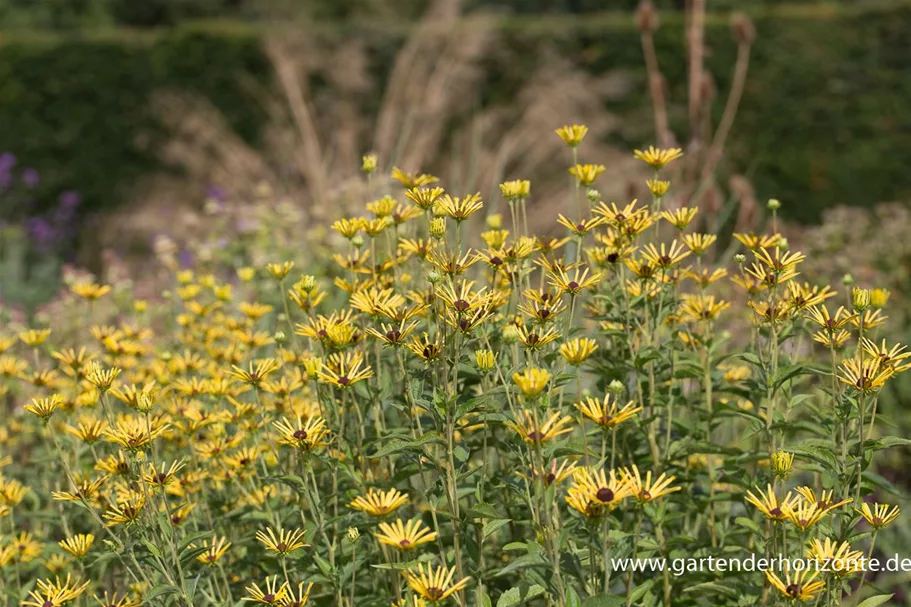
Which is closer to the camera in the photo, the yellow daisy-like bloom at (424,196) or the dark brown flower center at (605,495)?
the dark brown flower center at (605,495)

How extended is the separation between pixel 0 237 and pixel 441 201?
6.72m

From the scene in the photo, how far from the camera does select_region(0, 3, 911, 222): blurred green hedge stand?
7855 mm

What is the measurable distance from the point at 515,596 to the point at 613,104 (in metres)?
7.37

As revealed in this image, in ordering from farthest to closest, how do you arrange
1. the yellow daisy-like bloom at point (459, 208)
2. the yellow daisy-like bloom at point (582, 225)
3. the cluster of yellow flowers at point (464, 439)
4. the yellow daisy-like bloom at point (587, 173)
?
the yellow daisy-like bloom at point (587, 173)
the yellow daisy-like bloom at point (582, 225)
the yellow daisy-like bloom at point (459, 208)
the cluster of yellow flowers at point (464, 439)

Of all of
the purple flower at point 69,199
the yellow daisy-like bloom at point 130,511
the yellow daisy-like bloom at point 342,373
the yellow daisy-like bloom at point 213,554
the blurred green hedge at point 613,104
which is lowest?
the yellow daisy-like bloom at point 213,554

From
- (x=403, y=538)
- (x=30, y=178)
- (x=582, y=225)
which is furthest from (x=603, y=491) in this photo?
(x=30, y=178)

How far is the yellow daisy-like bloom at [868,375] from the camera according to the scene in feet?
4.72

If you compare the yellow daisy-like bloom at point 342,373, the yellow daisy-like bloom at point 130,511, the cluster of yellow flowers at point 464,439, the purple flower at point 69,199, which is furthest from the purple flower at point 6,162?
the yellow daisy-like bloom at point 342,373

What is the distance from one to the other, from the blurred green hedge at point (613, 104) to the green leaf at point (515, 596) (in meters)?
6.63

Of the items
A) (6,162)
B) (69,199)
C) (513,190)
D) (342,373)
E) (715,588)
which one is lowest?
(715,588)

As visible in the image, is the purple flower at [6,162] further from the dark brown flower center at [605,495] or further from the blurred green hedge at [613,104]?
the dark brown flower center at [605,495]

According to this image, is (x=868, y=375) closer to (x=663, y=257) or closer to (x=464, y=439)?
(x=663, y=257)

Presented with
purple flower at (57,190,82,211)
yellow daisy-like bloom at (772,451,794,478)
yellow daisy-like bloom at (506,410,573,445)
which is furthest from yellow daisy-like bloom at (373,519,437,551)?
purple flower at (57,190,82,211)

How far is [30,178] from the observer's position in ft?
26.4
